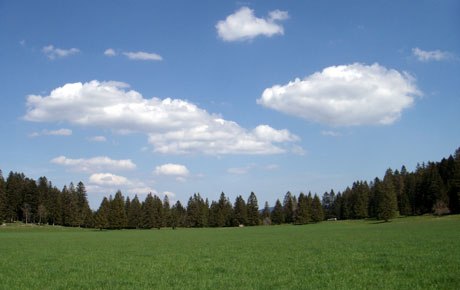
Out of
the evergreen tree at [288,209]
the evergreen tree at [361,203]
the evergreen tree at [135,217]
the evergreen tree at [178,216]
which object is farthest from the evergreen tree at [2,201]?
the evergreen tree at [361,203]

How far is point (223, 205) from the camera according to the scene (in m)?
142

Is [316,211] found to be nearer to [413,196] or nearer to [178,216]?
[413,196]

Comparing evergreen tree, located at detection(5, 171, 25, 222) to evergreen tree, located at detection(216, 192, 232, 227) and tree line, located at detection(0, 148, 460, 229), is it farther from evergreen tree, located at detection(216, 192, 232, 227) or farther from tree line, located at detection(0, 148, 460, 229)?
evergreen tree, located at detection(216, 192, 232, 227)

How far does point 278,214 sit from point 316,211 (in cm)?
1893

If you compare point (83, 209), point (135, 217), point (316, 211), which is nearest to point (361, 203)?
point (316, 211)

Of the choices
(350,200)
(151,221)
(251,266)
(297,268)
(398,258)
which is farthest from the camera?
(350,200)

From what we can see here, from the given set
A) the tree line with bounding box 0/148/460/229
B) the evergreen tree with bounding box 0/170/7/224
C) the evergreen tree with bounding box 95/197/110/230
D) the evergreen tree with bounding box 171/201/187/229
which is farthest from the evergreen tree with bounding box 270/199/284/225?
the evergreen tree with bounding box 0/170/7/224

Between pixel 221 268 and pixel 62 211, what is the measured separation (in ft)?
395

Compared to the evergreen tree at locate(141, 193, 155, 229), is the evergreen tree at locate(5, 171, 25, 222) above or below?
above

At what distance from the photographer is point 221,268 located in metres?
18.2

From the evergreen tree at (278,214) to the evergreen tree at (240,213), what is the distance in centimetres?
1334

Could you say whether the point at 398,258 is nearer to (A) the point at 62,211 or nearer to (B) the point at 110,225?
(B) the point at 110,225

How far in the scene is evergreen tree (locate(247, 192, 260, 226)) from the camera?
135000 millimetres

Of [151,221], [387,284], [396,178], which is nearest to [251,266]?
[387,284]
